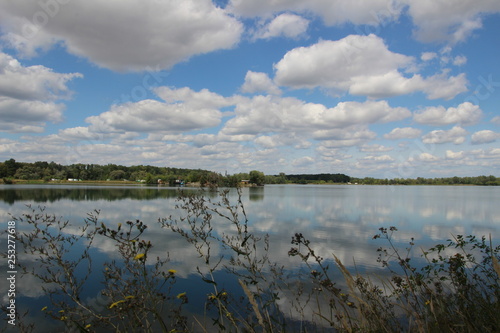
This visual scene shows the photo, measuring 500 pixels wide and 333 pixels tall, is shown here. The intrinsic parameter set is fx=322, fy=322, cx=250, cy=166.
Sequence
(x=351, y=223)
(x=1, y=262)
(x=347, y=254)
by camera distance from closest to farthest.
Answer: (x=1, y=262)
(x=347, y=254)
(x=351, y=223)

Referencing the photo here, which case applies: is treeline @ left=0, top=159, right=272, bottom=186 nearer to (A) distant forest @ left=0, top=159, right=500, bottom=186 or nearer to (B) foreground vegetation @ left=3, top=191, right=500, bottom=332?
(A) distant forest @ left=0, top=159, right=500, bottom=186

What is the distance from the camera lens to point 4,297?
8.55m

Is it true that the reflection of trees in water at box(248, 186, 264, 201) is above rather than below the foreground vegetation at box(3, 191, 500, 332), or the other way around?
below

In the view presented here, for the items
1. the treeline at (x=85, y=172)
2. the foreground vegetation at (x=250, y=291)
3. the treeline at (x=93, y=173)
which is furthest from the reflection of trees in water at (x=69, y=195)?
the treeline at (x=85, y=172)

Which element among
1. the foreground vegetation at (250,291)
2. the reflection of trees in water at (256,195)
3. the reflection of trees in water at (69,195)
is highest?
the foreground vegetation at (250,291)

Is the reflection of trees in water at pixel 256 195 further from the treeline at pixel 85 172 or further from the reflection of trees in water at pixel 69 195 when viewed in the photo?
the treeline at pixel 85 172

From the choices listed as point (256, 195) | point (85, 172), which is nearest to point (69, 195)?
point (256, 195)

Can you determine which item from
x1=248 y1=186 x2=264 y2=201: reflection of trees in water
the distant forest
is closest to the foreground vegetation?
→ x1=248 y1=186 x2=264 y2=201: reflection of trees in water

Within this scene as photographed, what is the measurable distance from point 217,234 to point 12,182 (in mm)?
133133

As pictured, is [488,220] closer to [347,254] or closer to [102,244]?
[347,254]

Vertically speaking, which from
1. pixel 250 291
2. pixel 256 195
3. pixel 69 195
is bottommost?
pixel 256 195

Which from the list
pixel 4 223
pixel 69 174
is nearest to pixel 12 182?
pixel 69 174

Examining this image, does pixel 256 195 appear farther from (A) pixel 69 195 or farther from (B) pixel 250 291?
(B) pixel 250 291

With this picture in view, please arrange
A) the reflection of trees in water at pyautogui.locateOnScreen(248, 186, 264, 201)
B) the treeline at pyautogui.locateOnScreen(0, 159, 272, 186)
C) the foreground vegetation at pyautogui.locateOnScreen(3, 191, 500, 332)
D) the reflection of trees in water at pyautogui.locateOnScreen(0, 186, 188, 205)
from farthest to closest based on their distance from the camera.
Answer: the treeline at pyautogui.locateOnScreen(0, 159, 272, 186)
the reflection of trees in water at pyautogui.locateOnScreen(248, 186, 264, 201)
the reflection of trees in water at pyautogui.locateOnScreen(0, 186, 188, 205)
the foreground vegetation at pyautogui.locateOnScreen(3, 191, 500, 332)
